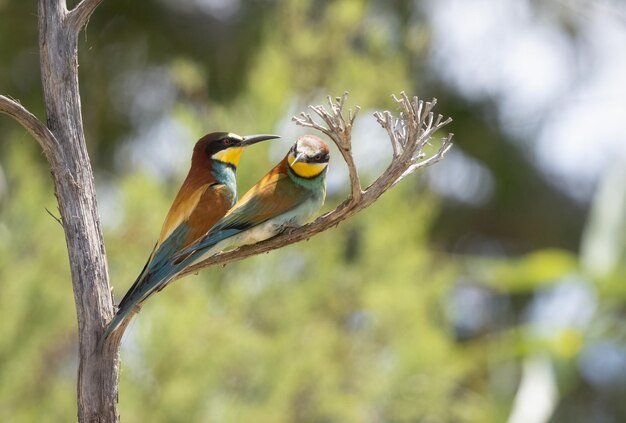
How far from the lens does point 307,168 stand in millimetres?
1785

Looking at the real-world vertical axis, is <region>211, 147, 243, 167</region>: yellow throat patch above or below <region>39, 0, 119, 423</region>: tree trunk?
above

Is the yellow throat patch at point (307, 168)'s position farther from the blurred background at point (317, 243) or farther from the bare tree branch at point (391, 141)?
the blurred background at point (317, 243)

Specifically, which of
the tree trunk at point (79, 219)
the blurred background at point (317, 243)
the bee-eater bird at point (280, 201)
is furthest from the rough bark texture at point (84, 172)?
the blurred background at point (317, 243)

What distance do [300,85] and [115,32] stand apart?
1.10 meters

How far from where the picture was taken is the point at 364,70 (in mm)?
5320

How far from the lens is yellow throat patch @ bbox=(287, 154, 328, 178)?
1.77m

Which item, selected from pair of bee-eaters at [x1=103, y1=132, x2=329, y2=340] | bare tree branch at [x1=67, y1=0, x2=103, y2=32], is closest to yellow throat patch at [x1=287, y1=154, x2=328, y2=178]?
pair of bee-eaters at [x1=103, y1=132, x2=329, y2=340]

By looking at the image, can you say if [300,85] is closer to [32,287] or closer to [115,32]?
[115,32]

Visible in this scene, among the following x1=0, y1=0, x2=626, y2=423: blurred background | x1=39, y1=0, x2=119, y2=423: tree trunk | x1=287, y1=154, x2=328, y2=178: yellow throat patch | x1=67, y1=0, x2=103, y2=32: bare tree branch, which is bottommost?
x1=39, y1=0, x2=119, y2=423: tree trunk

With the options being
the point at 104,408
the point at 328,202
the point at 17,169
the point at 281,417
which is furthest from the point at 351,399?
the point at 104,408

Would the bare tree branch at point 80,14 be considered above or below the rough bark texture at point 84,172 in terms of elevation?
above

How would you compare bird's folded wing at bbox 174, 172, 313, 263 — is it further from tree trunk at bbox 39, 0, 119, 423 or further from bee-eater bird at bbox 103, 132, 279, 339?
tree trunk at bbox 39, 0, 119, 423

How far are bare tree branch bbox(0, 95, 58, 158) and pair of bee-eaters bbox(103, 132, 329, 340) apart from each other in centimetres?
20

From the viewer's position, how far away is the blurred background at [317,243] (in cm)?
452
